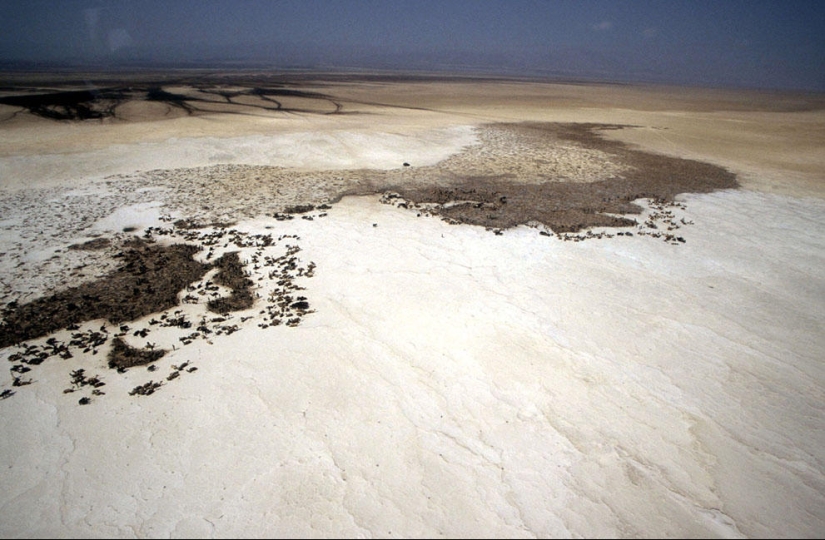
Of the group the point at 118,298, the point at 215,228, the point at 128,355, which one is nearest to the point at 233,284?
the point at 118,298

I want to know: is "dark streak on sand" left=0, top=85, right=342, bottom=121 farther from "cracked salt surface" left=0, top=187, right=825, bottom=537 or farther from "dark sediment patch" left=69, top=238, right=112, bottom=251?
"cracked salt surface" left=0, top=187, right=825, bottom=537

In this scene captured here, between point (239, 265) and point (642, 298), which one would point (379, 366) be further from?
point (642, 298)

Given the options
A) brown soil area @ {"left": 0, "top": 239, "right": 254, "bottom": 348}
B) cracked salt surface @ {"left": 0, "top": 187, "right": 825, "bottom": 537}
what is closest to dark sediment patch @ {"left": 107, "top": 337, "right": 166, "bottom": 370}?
brown soil area @ {"left": 0, "top": 239, "right": 254, "bottom": 348}

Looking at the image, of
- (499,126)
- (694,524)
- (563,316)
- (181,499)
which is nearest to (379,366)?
(181,499)

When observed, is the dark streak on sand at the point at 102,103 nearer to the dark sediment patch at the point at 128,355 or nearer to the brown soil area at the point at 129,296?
the brown soil area at the point at 129,296

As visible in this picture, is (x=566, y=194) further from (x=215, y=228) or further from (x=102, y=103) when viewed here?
(x=102, y=103)

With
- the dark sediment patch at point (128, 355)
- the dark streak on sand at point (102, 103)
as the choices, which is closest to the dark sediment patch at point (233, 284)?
the dark sediment patch at point (128, 355)
